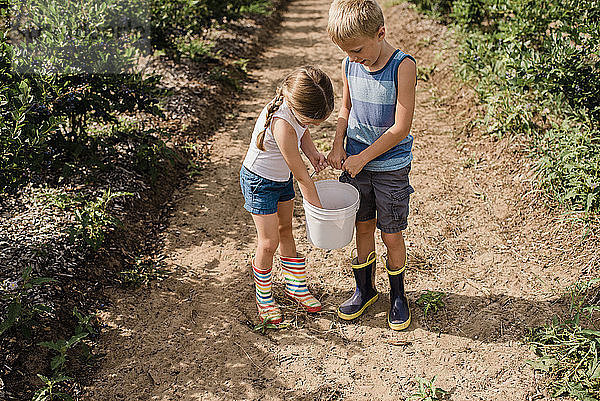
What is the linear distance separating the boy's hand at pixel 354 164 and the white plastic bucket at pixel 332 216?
0.53 feet

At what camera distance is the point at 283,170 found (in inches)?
104

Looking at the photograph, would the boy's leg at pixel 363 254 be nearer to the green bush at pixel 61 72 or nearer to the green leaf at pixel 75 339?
the green leaf at pixel 75 339

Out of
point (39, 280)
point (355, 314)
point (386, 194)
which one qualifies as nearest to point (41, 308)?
point (39, 280)

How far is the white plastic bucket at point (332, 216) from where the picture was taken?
2.50m

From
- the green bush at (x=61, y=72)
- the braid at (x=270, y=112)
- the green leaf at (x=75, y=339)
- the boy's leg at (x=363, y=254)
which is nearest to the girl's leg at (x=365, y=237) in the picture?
the boy's leg at (x=363, y=254)

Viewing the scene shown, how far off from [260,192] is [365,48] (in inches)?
34.5

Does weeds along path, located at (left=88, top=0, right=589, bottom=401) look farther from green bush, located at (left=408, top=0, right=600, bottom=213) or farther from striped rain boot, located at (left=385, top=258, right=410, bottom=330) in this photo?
green bush, located at (left=408, top=0, right=600, bottom=213)

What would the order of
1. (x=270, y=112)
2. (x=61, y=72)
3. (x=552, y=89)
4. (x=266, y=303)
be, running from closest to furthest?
(x=270, y=112), (x=266, y=303), (x=61, y=72), (x=552, y=89)

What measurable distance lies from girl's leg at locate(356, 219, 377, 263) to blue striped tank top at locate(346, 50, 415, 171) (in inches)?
15.4

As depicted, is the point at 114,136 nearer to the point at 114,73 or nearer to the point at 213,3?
the point at 114,73

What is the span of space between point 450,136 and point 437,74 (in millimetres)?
1363

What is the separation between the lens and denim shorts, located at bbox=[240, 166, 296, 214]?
266 centimetres

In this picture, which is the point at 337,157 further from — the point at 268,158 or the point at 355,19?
the point at 355,19

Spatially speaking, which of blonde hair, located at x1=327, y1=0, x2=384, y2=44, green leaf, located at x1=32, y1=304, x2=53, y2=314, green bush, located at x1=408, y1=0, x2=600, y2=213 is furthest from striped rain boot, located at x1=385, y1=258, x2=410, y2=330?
green leaf, located at x1=32, y1=304, x2=53, y2=314
